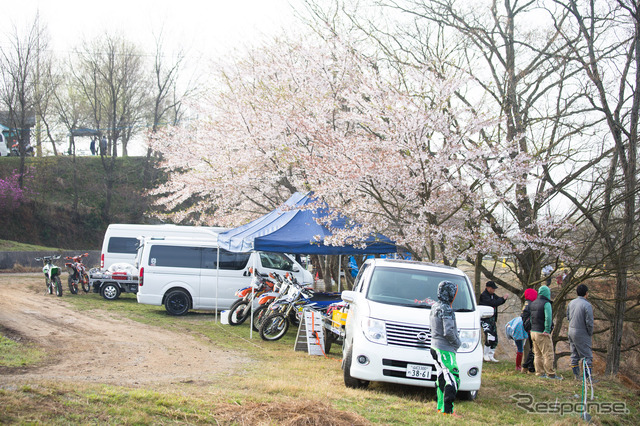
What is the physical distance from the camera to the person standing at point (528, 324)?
32.0 ft

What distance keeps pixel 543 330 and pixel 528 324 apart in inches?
26.5

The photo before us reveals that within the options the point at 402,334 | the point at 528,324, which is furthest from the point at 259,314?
the point at 402,334

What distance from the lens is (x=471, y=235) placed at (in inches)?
432

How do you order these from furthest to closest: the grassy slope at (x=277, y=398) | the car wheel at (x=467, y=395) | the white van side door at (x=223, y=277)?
the white van side door at (x=223, y=277) → the car wheel at (x=467, y=395) → the grassy slope at (x=277, y=398)

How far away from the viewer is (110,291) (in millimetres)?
17781

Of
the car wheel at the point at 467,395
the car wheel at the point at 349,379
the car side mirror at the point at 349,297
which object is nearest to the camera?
the car wheel at the point at 467,395

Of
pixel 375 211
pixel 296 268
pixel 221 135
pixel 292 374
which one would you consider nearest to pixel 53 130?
pixel 221 135

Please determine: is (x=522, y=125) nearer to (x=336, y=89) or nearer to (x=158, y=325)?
(x=336, y=89)

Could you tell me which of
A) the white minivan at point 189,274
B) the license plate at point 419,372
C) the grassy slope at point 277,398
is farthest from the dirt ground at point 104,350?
the license plate at point 419,372

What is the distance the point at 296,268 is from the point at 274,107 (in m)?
4.68

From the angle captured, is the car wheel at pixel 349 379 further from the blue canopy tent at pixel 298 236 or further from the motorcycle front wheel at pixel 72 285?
the motorcycle front wheel at pixel 72 285

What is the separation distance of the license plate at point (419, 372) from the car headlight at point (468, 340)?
52cm

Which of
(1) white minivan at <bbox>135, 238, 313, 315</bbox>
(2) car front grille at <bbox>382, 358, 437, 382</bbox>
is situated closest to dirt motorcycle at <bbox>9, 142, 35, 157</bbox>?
(1) white minivan at <bbox>135, 238, 313, 315</bbox>

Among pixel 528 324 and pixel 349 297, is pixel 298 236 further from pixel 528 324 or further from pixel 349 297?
pixel 528 324
